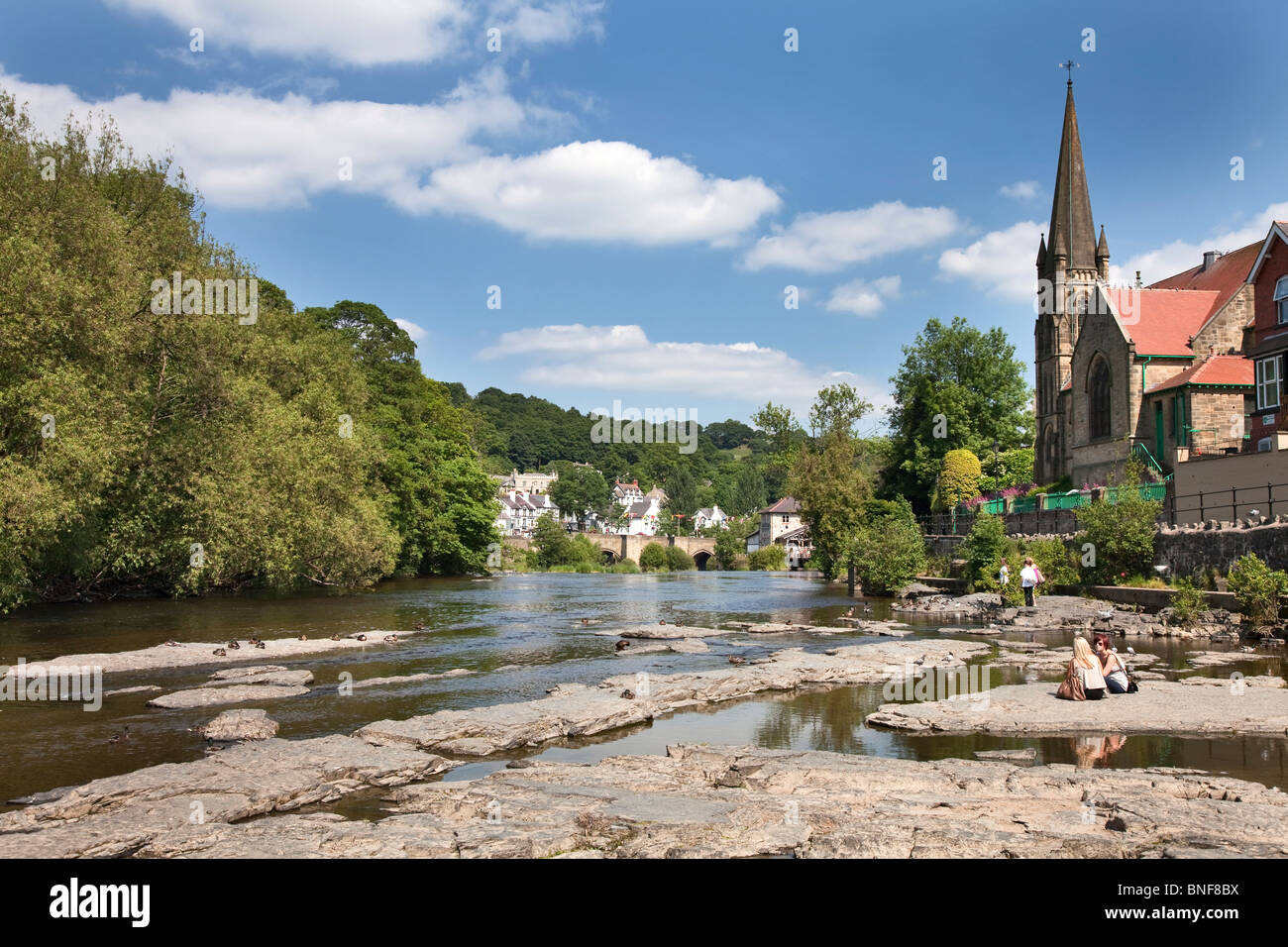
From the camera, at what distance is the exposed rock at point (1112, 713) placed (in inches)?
507

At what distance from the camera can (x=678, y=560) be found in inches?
4567

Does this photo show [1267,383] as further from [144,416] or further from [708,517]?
[708,517]

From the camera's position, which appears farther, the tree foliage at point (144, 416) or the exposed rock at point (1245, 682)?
the tree foliage at point (144, 416)

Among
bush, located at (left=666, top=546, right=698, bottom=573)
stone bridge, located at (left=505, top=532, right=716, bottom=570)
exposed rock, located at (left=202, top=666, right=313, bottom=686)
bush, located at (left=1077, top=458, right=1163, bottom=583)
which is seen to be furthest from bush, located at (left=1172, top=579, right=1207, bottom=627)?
bush, located at (left=666, top=546, right=698, bottom=573)

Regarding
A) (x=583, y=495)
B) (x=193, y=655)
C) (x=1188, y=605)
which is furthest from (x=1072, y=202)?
(x=583, y=495)

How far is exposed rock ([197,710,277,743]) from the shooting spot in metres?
12.7

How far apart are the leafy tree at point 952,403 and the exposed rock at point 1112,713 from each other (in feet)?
165

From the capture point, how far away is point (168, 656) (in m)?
20.2

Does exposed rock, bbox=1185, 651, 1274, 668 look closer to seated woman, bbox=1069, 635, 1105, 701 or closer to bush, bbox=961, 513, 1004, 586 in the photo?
seated woman, bbox=1069, 635, 1105, 701

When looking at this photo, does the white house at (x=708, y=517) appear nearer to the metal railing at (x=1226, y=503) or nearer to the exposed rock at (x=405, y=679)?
the metal railing at (x=1226, y=503)

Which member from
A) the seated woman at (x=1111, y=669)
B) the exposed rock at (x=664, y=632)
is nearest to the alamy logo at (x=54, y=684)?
the exposed rock at (x=664, y=632)

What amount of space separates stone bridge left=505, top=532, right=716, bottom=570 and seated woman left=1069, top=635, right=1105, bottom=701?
9108 centimetres

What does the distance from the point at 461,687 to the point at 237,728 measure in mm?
5099
